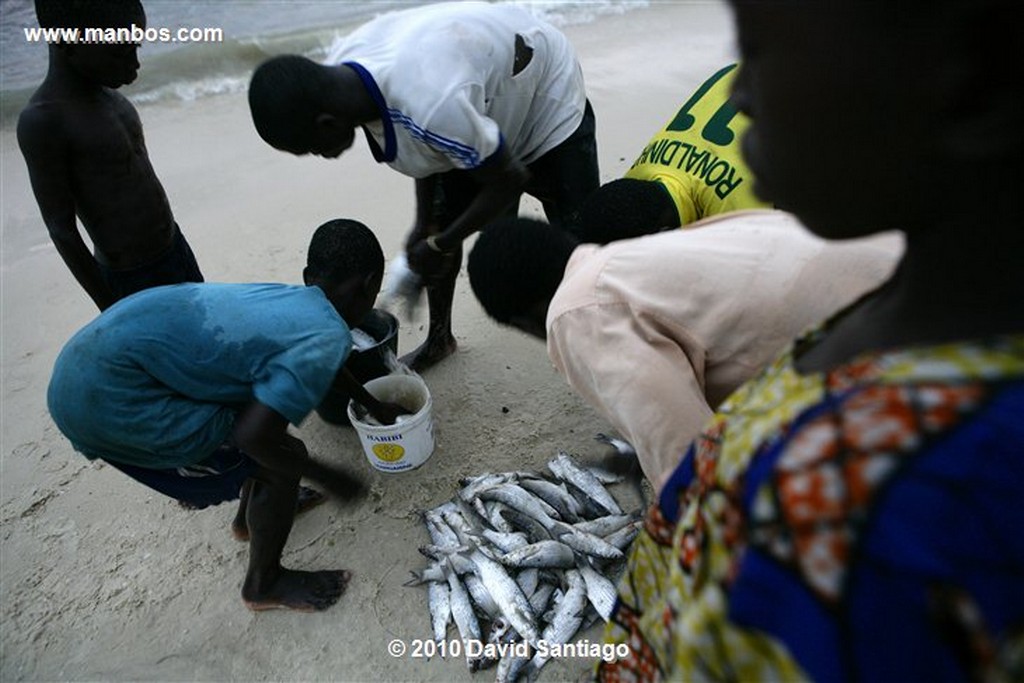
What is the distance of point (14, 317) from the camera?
5094mm

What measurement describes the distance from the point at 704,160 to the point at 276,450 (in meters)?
2.17

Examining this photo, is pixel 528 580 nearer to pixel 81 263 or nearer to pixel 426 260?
pixel 426 260

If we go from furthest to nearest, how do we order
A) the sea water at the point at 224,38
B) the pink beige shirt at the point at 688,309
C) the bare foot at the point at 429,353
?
the sea water at the point at 224,38 < the bare foot at the point at 429,353 < the pink beige shirt at the point at 688,309

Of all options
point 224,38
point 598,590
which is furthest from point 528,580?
point 224,38

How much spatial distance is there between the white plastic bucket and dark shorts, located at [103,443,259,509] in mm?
602

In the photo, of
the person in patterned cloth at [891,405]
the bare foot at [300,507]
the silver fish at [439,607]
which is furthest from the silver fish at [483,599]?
the person in patterned cloth at [891,405]

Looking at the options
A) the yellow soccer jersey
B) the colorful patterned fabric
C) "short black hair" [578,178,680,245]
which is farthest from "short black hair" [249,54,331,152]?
the colorful patterned fabric

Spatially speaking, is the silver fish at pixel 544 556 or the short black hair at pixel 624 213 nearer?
the short black hair at pixel 624 213

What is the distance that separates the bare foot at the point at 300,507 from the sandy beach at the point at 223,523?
5 cm

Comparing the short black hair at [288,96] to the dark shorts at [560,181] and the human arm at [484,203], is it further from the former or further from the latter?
the dark shorts at [560,181]

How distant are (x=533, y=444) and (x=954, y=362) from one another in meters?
3.06

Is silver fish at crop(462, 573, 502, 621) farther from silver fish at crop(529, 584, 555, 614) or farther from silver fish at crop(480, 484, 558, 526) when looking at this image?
silver fish at crop(480, 484, 558, 526)

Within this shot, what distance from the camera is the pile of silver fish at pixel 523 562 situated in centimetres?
271

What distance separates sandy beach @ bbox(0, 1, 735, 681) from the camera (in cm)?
287
